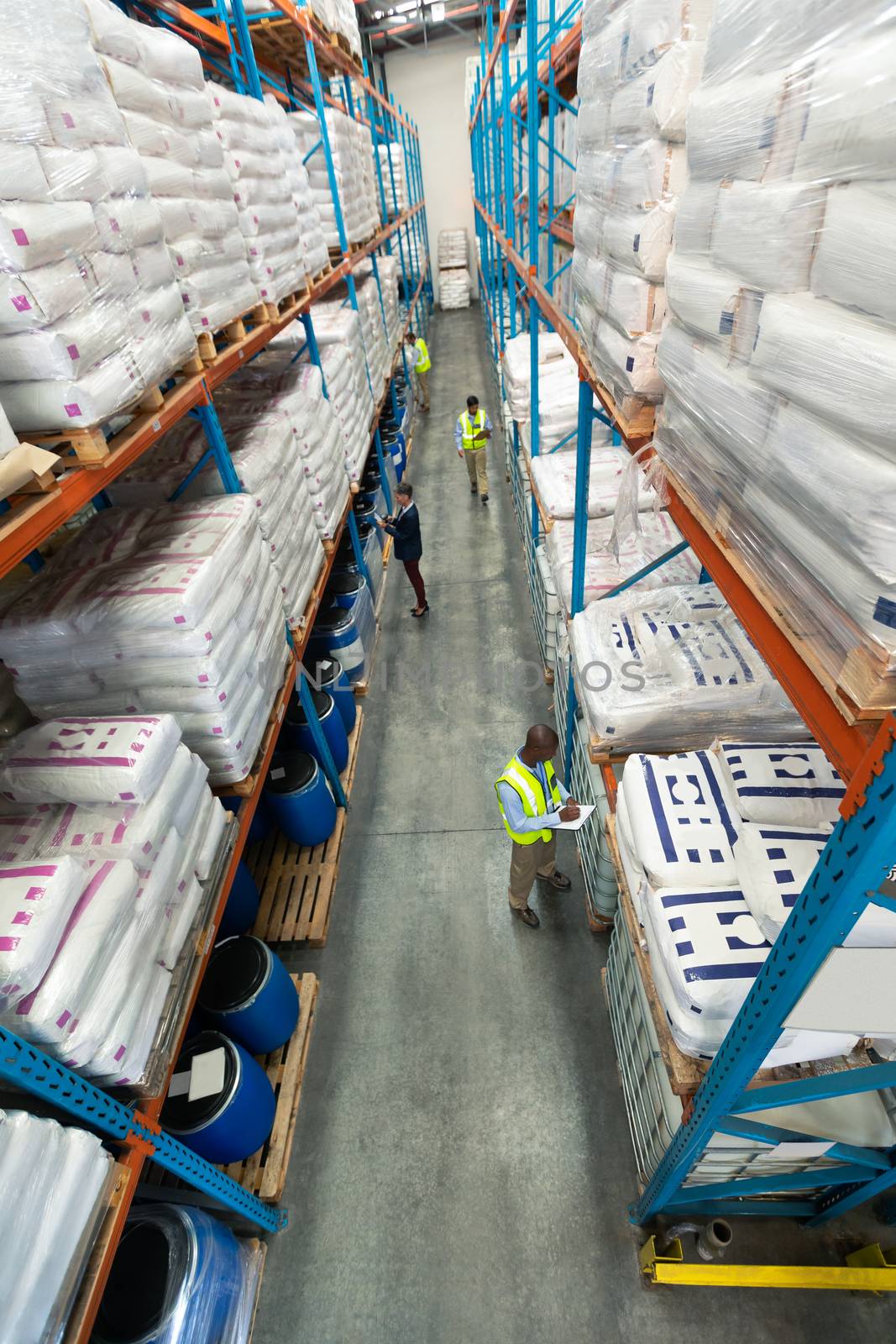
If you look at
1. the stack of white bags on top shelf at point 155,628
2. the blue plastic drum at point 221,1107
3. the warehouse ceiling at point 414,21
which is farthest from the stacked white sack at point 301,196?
the warehouse ceiling at point 414,21

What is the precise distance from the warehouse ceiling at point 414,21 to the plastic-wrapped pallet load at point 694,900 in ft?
63.9

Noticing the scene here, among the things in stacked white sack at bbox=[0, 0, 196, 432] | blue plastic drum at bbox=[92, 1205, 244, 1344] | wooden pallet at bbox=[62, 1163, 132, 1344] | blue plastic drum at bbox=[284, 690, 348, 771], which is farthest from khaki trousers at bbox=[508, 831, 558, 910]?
stacked white sack at bbox=[0, 0, 196, 432]

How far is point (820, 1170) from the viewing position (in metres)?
2.81

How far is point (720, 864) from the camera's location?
2541 mm

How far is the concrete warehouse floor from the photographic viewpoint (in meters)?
3.14

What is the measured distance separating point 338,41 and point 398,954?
9898mm

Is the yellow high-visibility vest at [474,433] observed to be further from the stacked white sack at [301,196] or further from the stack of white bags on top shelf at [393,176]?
the stack of white bags on top shelf at [393,176]

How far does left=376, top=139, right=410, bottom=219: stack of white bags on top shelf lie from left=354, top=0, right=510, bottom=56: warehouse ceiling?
3.72 meters

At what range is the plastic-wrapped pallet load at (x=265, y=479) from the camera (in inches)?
161

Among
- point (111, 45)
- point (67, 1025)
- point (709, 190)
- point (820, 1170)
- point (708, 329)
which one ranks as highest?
point (111, 45)

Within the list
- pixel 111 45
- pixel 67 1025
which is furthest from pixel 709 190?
pixel 67 1025

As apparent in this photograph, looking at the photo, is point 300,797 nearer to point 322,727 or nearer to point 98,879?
point 322,727

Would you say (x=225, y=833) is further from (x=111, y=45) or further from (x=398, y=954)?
(x=111, y=45)

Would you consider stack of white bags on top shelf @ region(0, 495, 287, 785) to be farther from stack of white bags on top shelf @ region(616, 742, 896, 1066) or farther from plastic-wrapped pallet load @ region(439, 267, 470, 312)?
plastic-wrapped pallet load @ region(439, 267, 470, 312)
